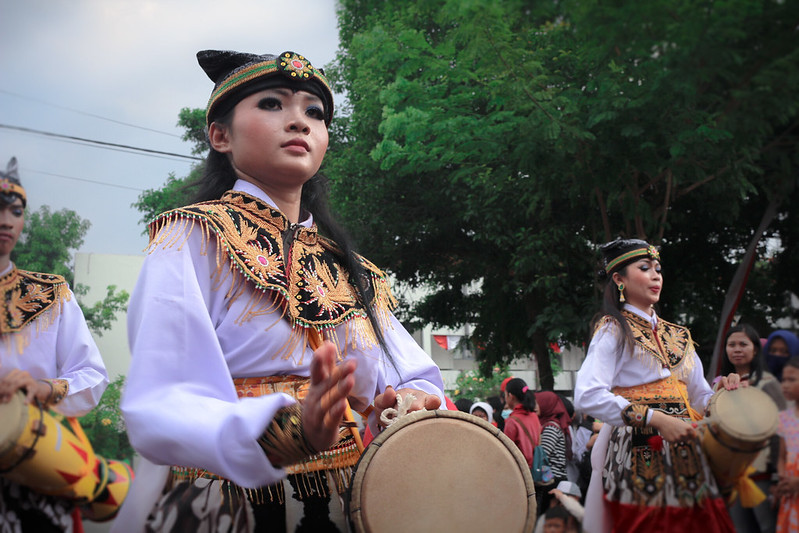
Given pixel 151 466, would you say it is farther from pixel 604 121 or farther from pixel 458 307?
pixel 458 307

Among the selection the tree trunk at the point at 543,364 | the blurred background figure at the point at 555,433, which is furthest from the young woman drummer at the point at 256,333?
the tree trunk at the point at 543,364

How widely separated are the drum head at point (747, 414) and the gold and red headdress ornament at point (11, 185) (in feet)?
5.05

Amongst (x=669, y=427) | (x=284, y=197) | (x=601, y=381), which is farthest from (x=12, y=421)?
(x=601, y=381)

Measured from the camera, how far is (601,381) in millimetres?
3480

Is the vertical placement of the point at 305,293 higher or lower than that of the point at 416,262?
lower

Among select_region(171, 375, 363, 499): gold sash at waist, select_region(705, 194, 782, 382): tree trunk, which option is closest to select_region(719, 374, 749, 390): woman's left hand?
select_region(705, 194, 782, 382): tree trunk

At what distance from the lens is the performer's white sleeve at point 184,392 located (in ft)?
3.80

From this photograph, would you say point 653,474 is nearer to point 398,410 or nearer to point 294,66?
point 398,410

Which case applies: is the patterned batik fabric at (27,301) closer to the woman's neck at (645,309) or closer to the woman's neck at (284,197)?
the woman's neck at (284,197)

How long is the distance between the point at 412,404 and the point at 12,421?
0.89 m

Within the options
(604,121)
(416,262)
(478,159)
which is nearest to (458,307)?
(416,262)

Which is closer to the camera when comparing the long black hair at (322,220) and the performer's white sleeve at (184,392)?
the performer's white sleeve at (184,392)

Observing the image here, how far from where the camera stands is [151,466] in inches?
55.9

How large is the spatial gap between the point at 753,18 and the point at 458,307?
7.73m
